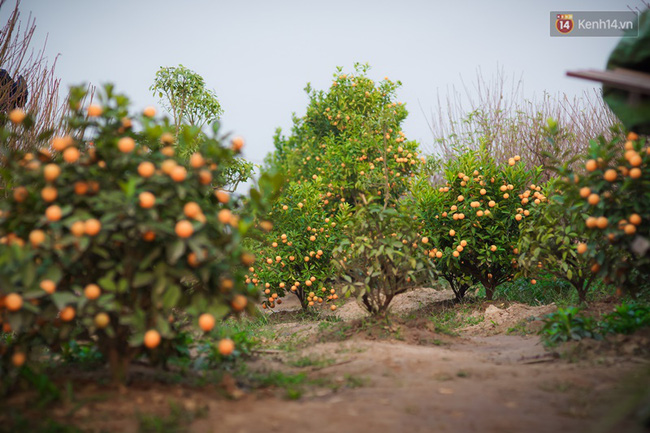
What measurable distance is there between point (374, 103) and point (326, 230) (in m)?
3.43

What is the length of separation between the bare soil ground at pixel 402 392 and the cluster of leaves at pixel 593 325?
0.55 ft

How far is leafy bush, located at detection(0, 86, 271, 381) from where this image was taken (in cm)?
245

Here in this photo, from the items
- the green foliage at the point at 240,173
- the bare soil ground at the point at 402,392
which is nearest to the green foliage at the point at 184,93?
the green foliage at the point at 240,173

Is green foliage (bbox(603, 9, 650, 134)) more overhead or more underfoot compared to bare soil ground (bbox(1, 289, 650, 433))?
more overhead

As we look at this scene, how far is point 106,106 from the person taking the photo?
2.75 meters

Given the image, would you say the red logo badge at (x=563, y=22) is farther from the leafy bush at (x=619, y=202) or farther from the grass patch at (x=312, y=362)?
the grass patch at (x=312, y=362)

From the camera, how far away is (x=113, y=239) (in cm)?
250

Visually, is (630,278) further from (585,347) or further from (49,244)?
(49,244)

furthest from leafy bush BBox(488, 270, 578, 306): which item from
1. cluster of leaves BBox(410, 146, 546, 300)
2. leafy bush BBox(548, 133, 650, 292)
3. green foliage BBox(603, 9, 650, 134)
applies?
green foliage BBox(603, 9, 650, 134)

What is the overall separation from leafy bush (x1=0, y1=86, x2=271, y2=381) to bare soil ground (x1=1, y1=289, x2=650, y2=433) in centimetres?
38

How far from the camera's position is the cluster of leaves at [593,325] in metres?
3.89

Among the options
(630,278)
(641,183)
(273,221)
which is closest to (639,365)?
(630,278)

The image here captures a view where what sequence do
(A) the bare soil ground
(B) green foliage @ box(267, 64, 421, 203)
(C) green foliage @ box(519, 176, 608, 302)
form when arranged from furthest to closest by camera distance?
(B) green foliage @ box(267, 64, 421, 203) → (C) green foliage @ box(519, 176, 608, 302) → (A) the bare soil ground

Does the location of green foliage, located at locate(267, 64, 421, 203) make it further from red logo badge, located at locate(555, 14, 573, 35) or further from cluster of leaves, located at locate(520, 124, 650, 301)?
cluster of leaves, located at locate(520, 124, 650, 301)
